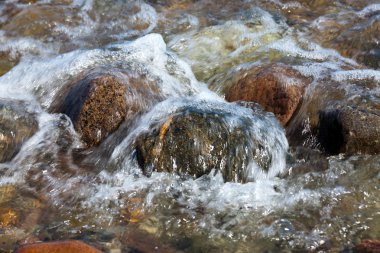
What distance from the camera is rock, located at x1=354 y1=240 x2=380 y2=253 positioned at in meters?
3.19

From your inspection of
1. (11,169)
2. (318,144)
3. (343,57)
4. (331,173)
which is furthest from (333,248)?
(343,57)

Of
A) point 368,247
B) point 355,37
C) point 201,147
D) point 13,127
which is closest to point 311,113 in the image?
point 201,147

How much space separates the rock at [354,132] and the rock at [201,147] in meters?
0.69

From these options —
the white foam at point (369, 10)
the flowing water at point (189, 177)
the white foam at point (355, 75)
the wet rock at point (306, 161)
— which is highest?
the white foam at point (369, 10)

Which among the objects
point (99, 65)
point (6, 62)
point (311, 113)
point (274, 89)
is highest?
point (99, 65)

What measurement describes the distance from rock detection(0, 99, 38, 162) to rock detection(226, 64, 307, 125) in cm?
219

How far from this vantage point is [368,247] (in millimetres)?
3240

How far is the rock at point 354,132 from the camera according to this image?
4461mm

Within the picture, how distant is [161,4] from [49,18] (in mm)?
1925

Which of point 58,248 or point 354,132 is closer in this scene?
point 58,248

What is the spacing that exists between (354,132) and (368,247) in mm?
1469

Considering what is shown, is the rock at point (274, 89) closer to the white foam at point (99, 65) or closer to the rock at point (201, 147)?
the white foam at point (99, 65)

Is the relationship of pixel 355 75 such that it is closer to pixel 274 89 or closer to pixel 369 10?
pixel 274 89

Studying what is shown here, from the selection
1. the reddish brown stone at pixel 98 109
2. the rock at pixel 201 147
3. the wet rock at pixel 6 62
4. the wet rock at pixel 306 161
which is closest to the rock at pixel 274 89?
the wet rock at pixel 306 161
